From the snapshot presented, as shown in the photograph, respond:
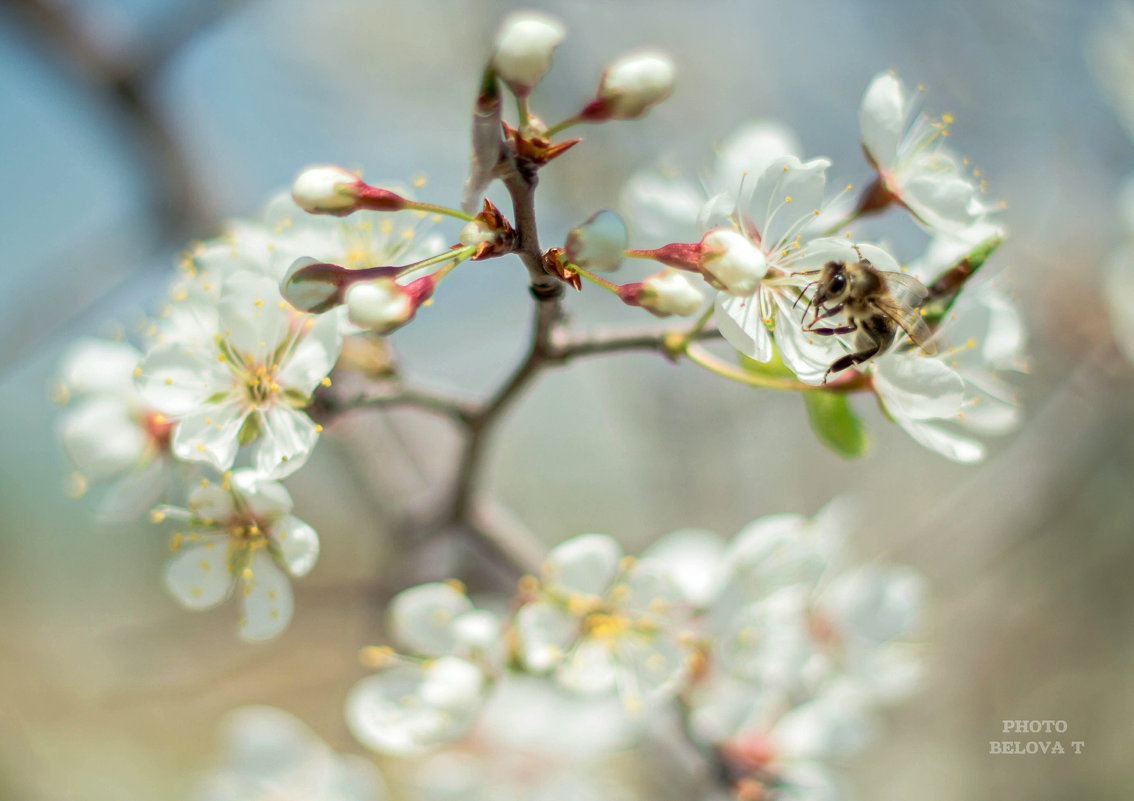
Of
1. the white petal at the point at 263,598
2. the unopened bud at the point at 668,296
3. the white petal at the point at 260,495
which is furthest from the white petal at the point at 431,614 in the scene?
the unopened bud at the point at 668,296

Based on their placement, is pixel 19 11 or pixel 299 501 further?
pixel 299 501

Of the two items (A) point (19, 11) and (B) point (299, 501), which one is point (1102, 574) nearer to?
(B) point (299, 501)

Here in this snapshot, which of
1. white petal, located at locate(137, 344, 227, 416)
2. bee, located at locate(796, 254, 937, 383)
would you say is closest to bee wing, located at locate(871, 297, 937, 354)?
bee, located at locate(796, 254, 937, 383)

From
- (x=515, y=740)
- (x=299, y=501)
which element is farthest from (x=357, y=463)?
(x=299, y=501)

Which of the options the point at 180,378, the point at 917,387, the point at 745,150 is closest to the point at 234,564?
the point at 180,378

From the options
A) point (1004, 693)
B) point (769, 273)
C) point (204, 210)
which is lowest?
point (769, 273)

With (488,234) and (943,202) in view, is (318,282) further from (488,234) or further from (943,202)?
(943,202)

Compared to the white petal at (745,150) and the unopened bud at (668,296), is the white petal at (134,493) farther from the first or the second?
the white petal at (745,150)
